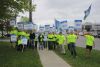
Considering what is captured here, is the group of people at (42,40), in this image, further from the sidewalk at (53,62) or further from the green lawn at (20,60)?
the green lawn at (20,60)

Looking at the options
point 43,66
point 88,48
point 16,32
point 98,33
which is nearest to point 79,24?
point 88,48

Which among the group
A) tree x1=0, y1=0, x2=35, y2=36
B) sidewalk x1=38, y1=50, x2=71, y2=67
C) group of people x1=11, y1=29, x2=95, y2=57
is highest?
tree x1=0, y1=0, x2=35, y2=36

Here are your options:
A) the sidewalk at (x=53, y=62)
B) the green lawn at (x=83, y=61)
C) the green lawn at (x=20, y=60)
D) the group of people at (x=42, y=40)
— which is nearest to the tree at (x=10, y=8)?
the group of people at (x=42, y=40)

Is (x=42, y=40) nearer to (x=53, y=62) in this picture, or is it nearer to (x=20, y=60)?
(x=20, y=60)

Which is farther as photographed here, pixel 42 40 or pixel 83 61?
pixel 42 40

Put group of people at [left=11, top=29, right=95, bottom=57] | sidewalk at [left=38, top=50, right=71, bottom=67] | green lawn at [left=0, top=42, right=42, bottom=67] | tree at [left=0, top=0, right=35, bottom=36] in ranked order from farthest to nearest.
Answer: tree at [left=0, top=0, right=35, bottom=36] < group of people at [left=11, top=29, right=95, bottom=57] < green lawn at [left=0, top=42, right=42, bottom=67] < sidewalk at [left=38, top=50, right=71, bottom=67]

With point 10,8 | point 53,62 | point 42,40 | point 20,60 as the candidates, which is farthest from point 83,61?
point 42,40

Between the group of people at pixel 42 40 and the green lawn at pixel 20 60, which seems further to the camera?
the group of people at pixel 42 40

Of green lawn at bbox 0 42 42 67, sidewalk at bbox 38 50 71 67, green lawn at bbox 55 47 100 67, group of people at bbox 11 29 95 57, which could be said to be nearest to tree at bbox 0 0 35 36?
group of people at bbox 11 29 95 57

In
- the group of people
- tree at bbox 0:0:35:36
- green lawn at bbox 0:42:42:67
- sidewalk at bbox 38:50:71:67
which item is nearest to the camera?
sidewalk at bbox 38:50:71:67

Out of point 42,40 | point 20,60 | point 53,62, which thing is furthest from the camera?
point 42,40

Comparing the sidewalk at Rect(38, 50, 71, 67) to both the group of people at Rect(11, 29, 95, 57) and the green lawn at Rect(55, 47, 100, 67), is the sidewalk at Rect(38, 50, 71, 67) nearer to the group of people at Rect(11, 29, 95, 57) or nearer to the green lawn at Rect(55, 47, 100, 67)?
the green lawn at Rect(55, 47, 100, 67)

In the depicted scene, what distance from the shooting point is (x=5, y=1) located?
2883 centimetres

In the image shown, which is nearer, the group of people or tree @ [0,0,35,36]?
the group of people
